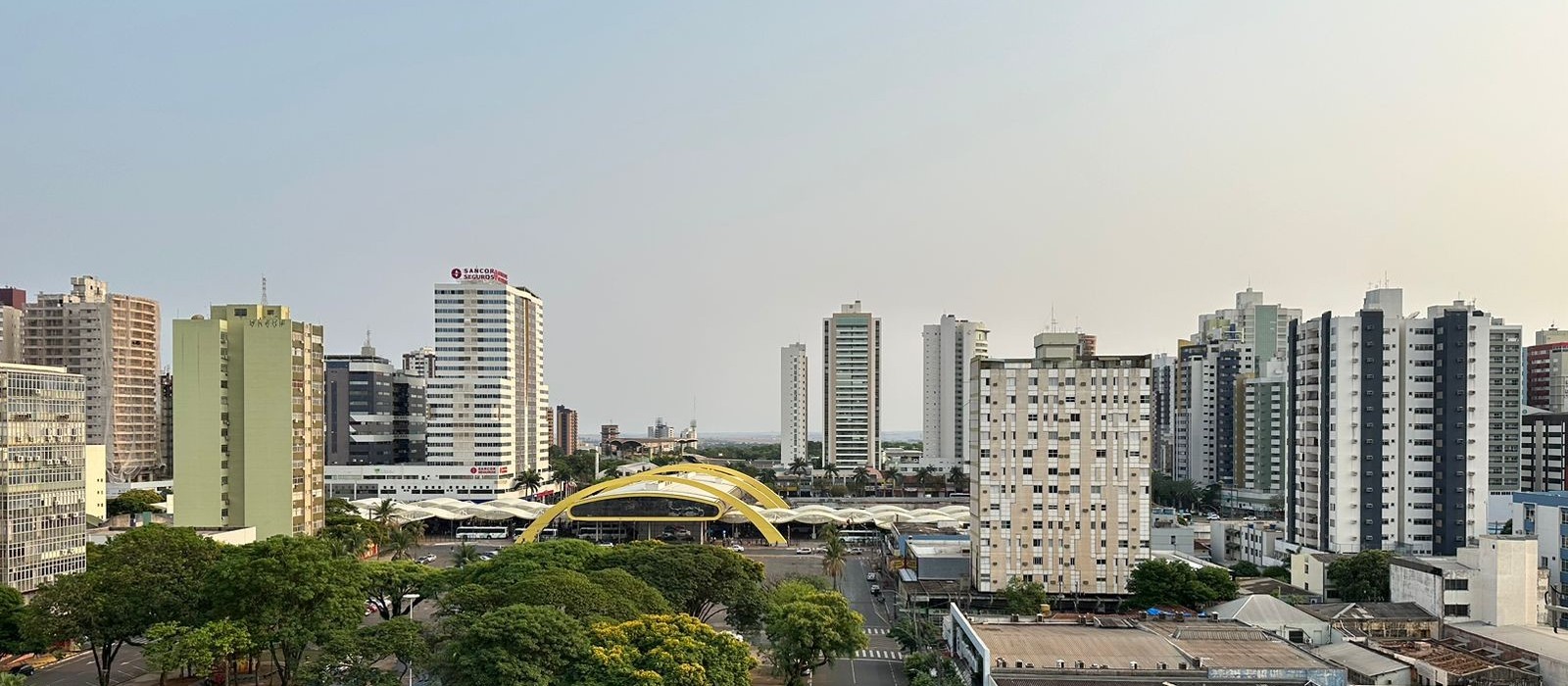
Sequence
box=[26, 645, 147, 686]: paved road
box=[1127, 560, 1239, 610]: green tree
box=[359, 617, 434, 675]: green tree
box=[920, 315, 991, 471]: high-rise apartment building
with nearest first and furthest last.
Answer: box=[359, 617, 434, 675]: green tree, box=[26, 645, 147, 686]: paved road, box=[1127, 560, 1239, 610]: green tree, box=[920, 315, 991, 471]: high-rise apartment building

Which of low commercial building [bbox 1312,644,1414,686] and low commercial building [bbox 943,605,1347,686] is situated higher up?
low commercial building [bbox 943,605,1347,686]

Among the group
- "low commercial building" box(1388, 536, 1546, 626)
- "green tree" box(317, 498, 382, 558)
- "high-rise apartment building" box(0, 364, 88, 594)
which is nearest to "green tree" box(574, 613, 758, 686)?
"high-rise apartment building" box(0, 364, 88, 594)

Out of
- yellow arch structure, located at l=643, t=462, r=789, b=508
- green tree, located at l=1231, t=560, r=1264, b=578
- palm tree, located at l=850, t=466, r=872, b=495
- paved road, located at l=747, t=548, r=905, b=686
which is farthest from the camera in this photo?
palm tree, located at l=850, t=466, r=872, b=495

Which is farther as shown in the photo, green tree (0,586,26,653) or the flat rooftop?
green tree (0,586,26,653)

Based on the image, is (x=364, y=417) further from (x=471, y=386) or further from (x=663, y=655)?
(x=663, y=655)

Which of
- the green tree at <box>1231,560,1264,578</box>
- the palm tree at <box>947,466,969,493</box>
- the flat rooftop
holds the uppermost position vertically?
the flat rooftop

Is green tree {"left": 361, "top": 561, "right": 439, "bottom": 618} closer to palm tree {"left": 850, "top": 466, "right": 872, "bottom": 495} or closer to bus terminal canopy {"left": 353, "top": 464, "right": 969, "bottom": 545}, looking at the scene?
bus terminal canopy {"left": 353, "top": 464, "right": 969, "bottom": 545}

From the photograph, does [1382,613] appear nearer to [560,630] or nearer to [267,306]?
[560,630]

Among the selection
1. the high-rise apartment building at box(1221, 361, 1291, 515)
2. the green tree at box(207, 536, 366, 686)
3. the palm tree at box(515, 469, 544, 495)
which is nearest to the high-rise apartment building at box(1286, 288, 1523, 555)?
the high-rise apartment building at box(1221, 361, 1291, 515)
